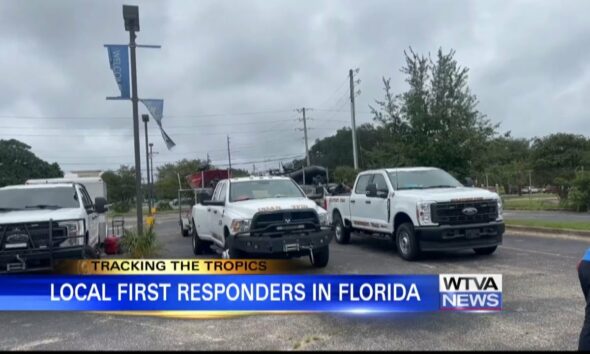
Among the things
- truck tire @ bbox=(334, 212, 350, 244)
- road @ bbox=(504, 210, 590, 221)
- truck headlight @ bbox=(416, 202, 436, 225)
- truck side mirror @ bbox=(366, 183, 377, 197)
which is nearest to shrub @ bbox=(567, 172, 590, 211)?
road @ bbox=(504, 210, 590, 221)

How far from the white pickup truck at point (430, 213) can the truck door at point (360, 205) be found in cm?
15

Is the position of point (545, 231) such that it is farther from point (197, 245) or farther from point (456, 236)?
point (197, 245)

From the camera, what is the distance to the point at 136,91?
11656mm

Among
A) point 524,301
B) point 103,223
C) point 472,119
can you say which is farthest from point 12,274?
point 472,119

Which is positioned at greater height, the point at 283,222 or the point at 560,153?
the point at 560,153

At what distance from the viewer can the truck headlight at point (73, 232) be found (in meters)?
8.42

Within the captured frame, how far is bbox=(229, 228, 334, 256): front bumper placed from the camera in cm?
833

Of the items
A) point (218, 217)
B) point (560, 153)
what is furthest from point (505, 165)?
point (218, 217)

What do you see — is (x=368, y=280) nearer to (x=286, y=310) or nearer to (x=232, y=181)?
(x=286, y=310)

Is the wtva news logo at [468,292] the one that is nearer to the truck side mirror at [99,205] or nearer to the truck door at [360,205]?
the truck door at [360,205]

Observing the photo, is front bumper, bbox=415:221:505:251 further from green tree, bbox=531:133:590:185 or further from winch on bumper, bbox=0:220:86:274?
green tree, bbox=531:133:590:185

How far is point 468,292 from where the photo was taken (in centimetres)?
569

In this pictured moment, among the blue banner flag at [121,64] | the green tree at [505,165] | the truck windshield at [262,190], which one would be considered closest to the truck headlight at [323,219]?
the truck windshield at [262,190]

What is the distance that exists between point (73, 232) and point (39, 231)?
0.52 m
